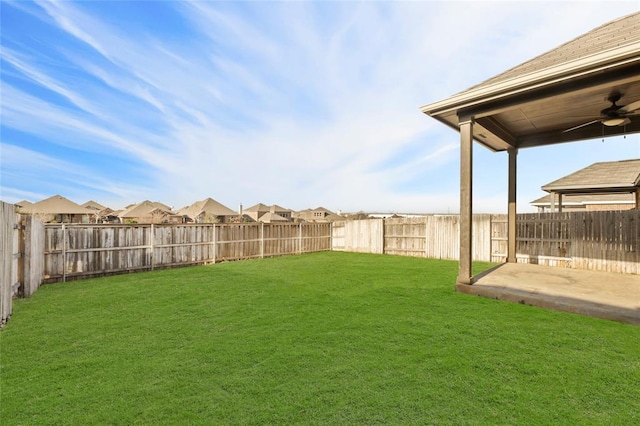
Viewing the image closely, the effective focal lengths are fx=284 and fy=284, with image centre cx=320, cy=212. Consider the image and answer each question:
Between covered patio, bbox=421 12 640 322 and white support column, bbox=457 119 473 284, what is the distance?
17 mm

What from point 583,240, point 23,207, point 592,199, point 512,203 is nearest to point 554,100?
point 512,203

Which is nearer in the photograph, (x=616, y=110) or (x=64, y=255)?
(x=616, y=110)

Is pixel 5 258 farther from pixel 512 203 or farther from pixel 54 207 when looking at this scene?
pixel 54 207

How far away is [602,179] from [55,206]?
83.8ft

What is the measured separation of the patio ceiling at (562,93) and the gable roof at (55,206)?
18.8 m

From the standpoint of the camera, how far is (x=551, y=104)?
18.3ft

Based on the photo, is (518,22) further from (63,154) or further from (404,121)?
(63,154)

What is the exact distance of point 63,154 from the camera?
17.3 m

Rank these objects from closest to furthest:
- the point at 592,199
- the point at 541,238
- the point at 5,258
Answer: the point at 5,258, the point at 541,238, the point at 592,199

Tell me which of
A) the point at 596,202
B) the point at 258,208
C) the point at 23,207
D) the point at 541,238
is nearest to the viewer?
the point at 541,238

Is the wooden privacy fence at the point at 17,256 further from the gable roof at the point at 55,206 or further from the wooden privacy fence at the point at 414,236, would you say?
the wooden privacy fence at the point at 414,236

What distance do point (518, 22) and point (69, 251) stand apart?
13.5m

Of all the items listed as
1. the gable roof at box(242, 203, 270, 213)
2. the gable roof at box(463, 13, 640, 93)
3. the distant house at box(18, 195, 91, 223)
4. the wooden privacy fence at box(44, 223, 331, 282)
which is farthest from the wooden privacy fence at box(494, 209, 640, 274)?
the gable roof at box(242, 203, 270, 213)

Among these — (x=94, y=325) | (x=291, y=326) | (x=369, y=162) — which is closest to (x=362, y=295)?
(x=291, y=326)
